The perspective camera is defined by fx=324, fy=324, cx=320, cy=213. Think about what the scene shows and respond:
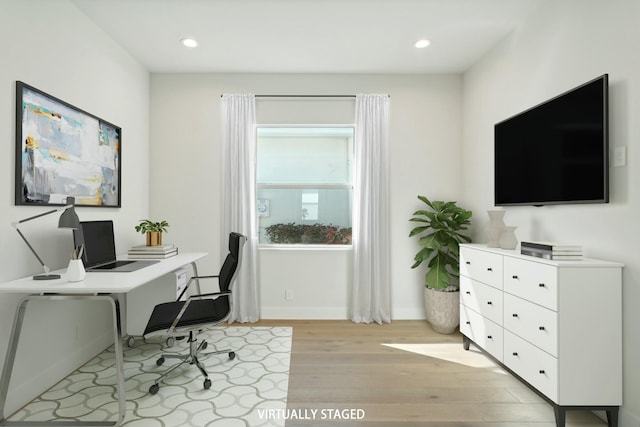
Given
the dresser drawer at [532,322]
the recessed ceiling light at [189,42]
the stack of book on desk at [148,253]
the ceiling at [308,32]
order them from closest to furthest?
the dresser drawer at [532,322], the ceiling at [308,32], the stack of book on desk at [148,253], the recessed ceiling light at [189,42]

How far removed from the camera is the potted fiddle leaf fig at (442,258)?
3312 millimetres

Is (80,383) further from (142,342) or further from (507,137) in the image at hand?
(507,137)

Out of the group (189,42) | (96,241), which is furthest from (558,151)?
(96,241)

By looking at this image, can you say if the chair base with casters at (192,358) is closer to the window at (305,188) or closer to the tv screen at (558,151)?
the window at (305,188)

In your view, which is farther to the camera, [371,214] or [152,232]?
[371,214]

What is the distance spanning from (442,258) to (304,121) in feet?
7.10

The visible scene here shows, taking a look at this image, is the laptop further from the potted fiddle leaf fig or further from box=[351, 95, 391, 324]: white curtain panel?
the potted fiddle leaf fig

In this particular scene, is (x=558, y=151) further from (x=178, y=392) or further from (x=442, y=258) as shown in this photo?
(x=178, y=392)

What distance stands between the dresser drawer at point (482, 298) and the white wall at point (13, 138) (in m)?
3.24

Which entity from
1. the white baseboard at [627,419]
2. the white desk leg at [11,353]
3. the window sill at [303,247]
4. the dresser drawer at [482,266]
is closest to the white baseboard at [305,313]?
the window sill at [303,247]

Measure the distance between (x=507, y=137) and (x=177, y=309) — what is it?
120 inches

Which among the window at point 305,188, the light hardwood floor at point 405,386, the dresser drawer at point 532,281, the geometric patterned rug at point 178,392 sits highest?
the window at point 305,188

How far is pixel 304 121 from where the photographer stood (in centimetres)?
376

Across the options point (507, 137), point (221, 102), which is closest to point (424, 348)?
point (507, 137)
